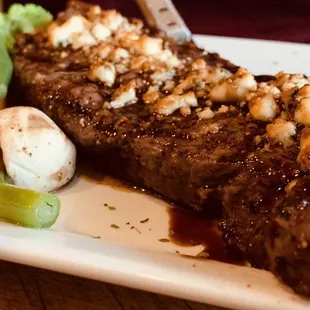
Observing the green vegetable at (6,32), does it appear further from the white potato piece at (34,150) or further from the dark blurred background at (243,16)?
the dark blurred background at (243,16)

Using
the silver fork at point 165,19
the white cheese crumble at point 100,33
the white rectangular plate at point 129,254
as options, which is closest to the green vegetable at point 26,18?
the white cheese crumble at point 100,33

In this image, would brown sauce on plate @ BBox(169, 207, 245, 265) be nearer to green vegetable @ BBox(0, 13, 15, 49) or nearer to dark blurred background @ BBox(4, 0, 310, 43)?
green vegetable @ BBox(0, 13, 15, 49)

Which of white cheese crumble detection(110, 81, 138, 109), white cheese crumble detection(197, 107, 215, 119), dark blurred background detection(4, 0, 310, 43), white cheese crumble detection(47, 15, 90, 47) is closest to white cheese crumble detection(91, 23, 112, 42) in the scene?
white cheese crumble detection(47, 15, 90, 47)

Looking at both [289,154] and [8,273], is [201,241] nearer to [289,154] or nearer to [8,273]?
[289,154]

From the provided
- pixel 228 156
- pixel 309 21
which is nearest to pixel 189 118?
pixel 228 156

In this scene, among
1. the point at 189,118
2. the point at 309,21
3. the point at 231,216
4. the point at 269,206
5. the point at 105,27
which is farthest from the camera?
the point at 309,21
